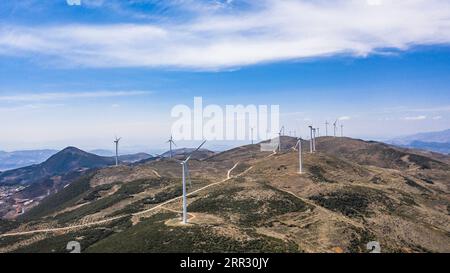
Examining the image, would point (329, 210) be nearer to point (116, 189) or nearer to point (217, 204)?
point (217, 204)

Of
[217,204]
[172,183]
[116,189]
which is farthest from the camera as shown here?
[116,189]

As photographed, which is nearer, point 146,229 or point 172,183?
point 146,229

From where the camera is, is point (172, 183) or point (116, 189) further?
point (116, 189)
